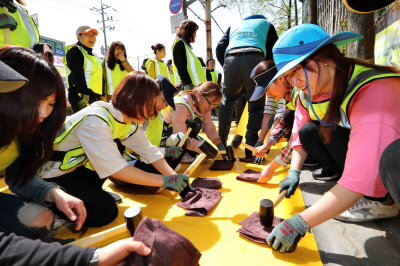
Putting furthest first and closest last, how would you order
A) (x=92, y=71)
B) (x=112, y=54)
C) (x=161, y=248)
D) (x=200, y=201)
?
(x=112, y=54) < (x=92, y=71) < (x=200, y=201) < (x=161, y=248)

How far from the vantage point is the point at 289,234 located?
1.11 m

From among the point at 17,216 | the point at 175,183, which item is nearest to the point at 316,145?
the point at 175,183

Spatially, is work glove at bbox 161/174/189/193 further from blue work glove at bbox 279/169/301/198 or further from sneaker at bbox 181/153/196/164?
sneaker at bbox 181/153/196/164

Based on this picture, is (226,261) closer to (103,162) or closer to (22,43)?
(103,162)

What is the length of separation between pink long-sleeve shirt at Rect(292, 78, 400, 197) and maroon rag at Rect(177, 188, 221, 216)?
89 centimetres

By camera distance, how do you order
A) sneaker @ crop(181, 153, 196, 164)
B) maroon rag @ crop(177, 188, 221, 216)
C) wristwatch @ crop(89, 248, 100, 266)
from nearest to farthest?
wristwatch @ crop(89, 248, 100, 266)
maroon rag @ crop(177, 188, 221, 216)
sneaker @ crop(181, 153, 196, 164)

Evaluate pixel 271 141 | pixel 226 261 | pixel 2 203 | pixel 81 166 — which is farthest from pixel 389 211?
pixel 2 203

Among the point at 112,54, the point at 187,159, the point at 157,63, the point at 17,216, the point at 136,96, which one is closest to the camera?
the point at 17,216

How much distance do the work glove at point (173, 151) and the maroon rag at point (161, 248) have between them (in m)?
1.47

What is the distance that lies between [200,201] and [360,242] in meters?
0.94

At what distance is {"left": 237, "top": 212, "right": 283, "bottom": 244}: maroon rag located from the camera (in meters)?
1.31

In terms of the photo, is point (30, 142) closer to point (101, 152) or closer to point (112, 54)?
point (101, 152)

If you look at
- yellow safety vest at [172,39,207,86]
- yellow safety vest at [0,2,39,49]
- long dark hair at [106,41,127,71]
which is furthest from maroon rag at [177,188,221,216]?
long dark hair at [106,41,127,71]

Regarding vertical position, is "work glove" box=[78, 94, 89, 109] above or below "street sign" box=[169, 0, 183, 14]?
below
